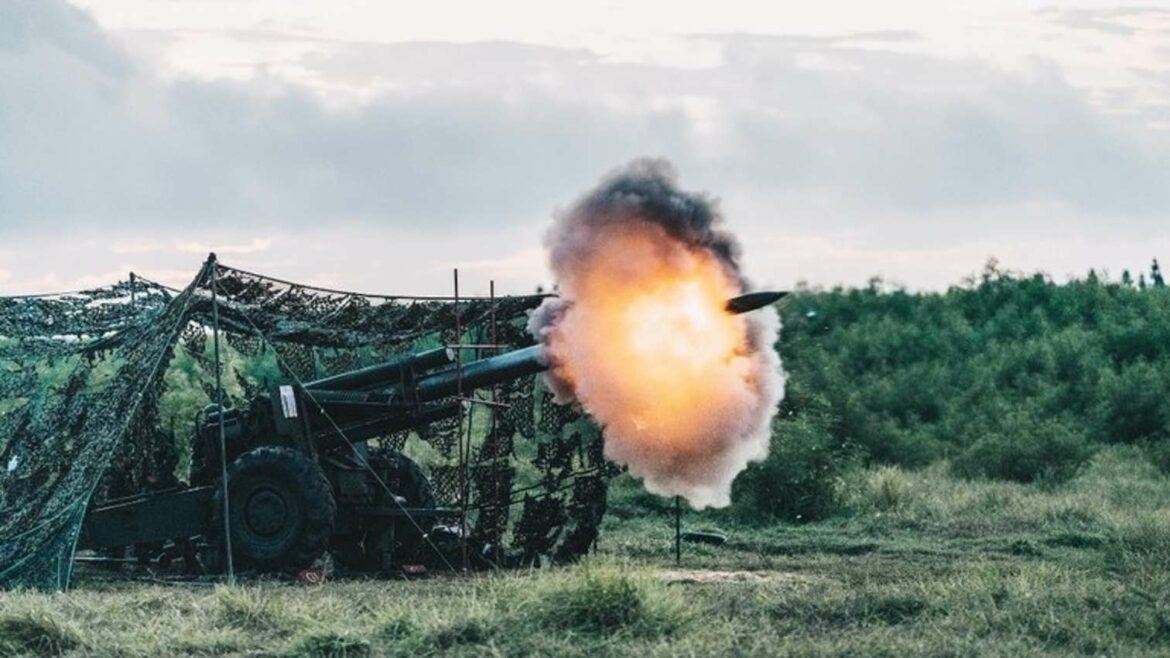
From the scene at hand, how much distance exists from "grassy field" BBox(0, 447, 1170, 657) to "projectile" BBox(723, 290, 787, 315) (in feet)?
8.91

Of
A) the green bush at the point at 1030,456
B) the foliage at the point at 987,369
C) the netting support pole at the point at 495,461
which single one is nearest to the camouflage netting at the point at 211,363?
the netting support pole at the point at 495,461

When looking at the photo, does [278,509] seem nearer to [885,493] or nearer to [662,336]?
[662,336]

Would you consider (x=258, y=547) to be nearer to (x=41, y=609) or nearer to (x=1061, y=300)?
(x=41, y=609)

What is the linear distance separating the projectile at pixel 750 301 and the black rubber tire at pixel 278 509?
16.2 feet

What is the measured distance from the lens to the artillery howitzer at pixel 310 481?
2123cm

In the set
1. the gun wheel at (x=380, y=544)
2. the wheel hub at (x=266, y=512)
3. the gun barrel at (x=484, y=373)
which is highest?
the gun barrel at (x=484, y=373)

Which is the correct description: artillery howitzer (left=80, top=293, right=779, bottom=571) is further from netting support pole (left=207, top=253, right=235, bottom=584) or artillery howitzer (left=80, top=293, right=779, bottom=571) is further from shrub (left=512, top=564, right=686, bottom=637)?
shrub (left=512, top=564, right=686, bottom=637)

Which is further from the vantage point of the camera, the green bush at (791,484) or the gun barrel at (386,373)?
the green bush at (791,484)

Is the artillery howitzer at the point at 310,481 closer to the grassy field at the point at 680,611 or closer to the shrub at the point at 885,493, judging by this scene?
the grassy field at the point at 680,611

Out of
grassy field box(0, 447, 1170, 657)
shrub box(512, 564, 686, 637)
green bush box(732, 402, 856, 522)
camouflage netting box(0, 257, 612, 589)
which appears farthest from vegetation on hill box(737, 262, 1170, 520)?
shrub box(512, 564, 686, 637)

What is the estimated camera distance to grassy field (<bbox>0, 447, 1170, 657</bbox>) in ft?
47.9

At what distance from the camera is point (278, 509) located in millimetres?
21391

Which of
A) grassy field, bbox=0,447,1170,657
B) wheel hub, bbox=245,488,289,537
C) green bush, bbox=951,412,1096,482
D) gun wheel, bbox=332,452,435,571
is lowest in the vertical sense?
grassy field, bbox=0,447,1170,657

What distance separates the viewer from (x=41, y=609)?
16.0m
